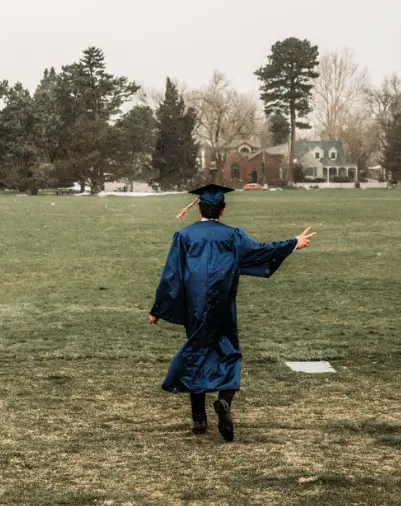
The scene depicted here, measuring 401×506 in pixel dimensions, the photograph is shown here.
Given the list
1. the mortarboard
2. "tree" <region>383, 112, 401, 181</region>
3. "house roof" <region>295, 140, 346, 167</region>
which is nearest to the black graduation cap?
the mortarboard

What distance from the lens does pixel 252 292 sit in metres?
13.7

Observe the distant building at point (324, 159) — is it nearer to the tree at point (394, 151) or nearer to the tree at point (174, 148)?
the tree at point (394, 151)

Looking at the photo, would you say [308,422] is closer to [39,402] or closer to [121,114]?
[39,402]

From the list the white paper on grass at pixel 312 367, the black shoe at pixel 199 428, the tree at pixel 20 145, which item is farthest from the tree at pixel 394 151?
the black shoe at pixel 199 428

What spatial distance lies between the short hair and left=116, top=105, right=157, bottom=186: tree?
96841mm

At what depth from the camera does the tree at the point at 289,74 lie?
117m

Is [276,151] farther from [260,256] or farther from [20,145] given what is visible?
[260,256]

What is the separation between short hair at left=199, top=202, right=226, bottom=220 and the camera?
615cm

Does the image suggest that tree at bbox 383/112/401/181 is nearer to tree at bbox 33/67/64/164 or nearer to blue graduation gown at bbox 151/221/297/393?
tree at bbox 33/67/64/164

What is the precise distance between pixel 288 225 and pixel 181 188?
271 feet

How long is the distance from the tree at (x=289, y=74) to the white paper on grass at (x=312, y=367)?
111 m

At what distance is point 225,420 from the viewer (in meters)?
5.73

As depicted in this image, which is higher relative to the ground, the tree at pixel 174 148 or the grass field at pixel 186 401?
the tree at pixel 174 148

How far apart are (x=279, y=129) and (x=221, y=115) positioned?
29.5 metres
